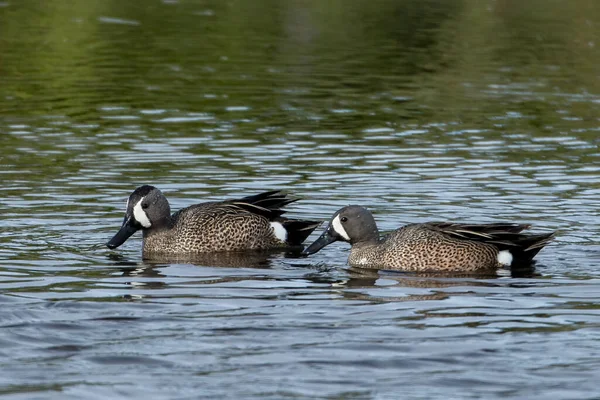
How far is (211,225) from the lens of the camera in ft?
38.9

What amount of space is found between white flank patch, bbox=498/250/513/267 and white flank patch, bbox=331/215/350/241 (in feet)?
4.24

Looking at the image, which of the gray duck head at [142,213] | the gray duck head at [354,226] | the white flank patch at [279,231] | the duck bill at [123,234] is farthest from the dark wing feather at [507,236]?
the duck bill at [123,234]

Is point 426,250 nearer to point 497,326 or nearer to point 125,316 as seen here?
point 497,326

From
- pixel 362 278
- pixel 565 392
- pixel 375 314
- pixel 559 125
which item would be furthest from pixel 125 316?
pixel 559 125

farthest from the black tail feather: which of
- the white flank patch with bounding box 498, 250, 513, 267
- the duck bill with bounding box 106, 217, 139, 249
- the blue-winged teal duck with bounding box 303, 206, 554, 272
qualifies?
the white flank patch with bounding box 498, 250, 513, 267

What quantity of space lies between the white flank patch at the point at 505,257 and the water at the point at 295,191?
13.4 inches

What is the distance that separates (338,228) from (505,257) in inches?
56.1

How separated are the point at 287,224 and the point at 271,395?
498 cm

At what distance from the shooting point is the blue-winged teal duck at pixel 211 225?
1180cm

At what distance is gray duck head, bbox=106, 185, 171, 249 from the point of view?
1166 centimetres

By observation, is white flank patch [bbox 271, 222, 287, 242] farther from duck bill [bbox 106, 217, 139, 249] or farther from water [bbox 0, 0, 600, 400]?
duck bill [bbox 106, 217, 139, 249]

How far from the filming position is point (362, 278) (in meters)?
10.7

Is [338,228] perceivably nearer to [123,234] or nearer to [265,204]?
[265,204]

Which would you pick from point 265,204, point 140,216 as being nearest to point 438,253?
point 265,204
